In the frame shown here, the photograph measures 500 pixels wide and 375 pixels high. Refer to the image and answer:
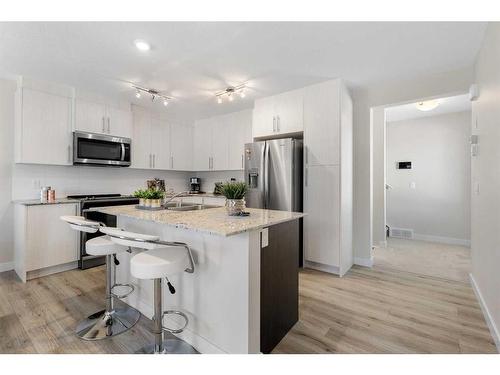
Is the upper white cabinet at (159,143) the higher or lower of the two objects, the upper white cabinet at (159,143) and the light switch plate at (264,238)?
the higher

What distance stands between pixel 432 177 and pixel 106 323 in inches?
225

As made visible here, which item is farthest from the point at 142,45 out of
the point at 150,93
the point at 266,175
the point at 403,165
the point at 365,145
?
the point at 403,165

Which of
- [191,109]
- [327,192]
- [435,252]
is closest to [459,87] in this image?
[327,192]

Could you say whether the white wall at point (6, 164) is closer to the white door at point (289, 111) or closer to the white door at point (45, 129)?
the white door at point (45, 129)

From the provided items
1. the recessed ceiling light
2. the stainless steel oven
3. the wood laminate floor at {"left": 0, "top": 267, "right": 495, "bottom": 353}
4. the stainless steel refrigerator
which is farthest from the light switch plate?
the stainless steel oven

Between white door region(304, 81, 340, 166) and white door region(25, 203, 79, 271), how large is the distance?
10.6ft

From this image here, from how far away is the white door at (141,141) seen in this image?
416 cm

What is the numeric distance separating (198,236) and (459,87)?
3.35 m

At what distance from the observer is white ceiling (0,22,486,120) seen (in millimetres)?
2033

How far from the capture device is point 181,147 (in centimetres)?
492

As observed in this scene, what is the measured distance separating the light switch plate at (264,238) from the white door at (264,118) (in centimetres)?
229

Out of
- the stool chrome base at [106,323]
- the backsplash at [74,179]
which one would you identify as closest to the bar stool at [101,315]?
the stool chrome base at [106,323]
